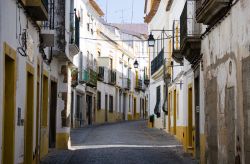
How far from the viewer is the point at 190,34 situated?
55.8 ft

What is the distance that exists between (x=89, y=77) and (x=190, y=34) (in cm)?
2240

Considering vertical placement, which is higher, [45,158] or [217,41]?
[217,41]

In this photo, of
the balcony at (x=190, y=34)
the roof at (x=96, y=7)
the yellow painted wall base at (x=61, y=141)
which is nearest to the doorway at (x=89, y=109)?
the roof at (x=96, y=7)

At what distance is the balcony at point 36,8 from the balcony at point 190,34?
4817 millimetres

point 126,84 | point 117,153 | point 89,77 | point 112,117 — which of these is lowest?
point 117,153

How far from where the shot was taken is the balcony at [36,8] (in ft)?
38.8

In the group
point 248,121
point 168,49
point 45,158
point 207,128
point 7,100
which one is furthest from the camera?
point 168,49

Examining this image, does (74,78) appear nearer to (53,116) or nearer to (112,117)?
(53,116)

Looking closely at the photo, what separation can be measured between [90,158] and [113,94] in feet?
110

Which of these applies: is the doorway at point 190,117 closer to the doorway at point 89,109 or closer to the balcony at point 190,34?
the balcony at point 190,34

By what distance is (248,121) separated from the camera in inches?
379

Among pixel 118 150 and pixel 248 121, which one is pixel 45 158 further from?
pixel 248 121

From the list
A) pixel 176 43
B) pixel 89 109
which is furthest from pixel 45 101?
pixel 89 109

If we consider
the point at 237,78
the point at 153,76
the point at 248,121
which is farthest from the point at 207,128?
the point at 153,76
